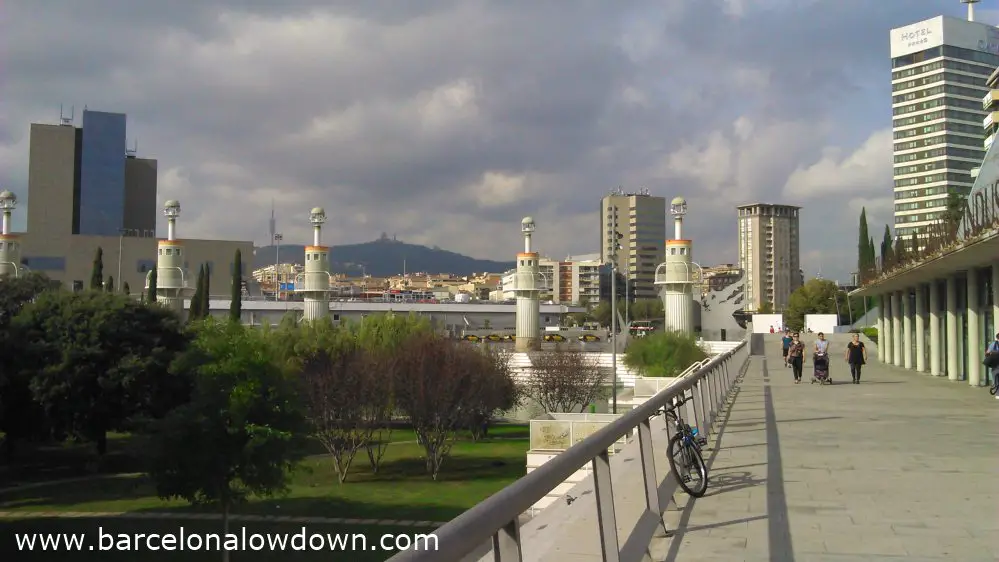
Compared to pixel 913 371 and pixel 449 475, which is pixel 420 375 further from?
pixel 913 371

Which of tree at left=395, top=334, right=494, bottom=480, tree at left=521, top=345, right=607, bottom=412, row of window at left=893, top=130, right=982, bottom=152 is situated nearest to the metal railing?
tree at left=395, top=334, right=494, bottom=480

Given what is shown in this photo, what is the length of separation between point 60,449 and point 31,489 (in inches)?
414

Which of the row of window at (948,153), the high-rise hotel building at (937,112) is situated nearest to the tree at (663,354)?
the high-rise hotel building at (937,112)

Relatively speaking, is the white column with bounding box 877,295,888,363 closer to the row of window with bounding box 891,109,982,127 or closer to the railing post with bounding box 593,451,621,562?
the railing post with bounding box 593,451,621,562

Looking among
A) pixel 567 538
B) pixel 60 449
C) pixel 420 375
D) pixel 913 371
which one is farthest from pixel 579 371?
pixel 567 538

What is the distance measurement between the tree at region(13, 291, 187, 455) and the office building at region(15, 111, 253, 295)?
160 ft

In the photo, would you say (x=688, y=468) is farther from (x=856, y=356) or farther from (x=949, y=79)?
(x=949, y=79)

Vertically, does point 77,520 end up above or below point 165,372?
below

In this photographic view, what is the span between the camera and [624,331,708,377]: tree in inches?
2288

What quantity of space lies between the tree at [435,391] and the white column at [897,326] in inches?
838

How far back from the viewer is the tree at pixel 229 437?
86.4 feet

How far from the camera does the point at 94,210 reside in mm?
124938

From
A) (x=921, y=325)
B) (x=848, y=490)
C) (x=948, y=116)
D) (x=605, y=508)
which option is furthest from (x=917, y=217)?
(x=605, y=508)

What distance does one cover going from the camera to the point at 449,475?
135 ft
